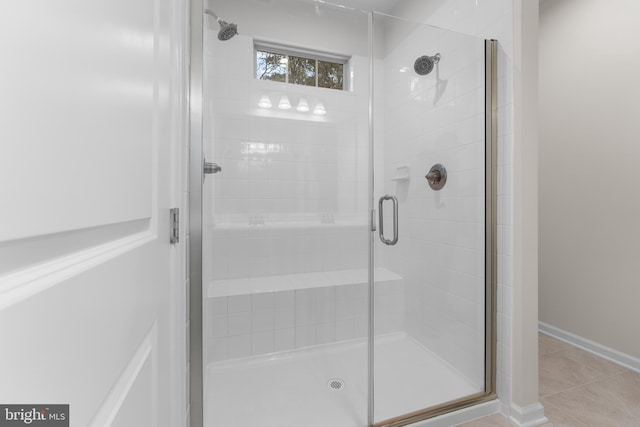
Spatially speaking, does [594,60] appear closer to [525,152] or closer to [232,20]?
[525,152]

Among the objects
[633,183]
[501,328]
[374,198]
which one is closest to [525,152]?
[374,198]

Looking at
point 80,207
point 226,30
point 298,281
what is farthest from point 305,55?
point 80,207

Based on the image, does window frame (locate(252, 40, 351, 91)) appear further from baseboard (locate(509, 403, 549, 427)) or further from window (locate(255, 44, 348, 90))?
baseboard (locate(509, 403, 549, 427))

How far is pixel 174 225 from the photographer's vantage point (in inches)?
32.0

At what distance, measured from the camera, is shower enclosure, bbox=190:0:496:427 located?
1.59 metres

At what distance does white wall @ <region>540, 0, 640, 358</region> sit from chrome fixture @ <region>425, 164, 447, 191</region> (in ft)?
3.92

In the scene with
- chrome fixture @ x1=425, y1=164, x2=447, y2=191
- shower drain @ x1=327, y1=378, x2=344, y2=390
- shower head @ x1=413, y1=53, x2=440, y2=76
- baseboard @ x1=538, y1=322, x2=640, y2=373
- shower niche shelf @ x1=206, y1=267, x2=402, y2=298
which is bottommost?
shower drain @ x1=327, y1=378, x2=344, y2=390

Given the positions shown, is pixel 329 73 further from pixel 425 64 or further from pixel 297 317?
pixel 297 317

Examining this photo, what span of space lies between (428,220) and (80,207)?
184 cm

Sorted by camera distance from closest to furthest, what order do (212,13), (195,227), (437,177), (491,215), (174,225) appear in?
1. (174,225)
2. (195,227)
3. (212,13)
4. (491,215)
5. (437,177)

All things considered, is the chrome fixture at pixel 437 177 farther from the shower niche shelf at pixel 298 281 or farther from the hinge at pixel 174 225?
the hinge at pixel 174 225

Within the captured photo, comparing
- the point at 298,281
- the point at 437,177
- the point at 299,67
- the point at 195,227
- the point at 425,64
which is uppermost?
the point at 299,67

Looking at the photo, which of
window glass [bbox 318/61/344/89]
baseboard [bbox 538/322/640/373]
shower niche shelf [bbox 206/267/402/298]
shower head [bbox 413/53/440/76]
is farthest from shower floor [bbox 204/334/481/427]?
window glass [bbox 318/61/344/89]

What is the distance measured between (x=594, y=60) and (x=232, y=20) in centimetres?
245
